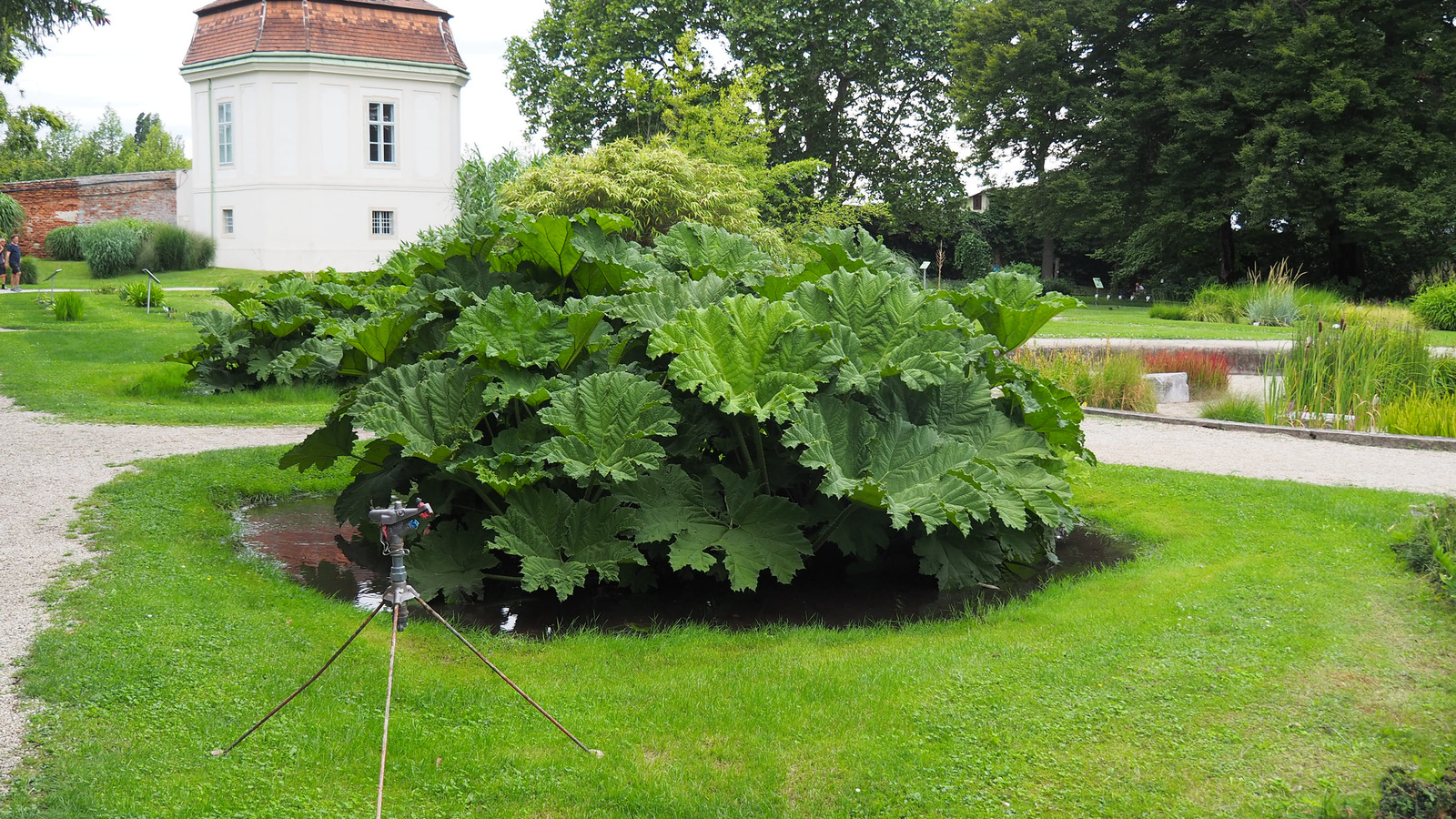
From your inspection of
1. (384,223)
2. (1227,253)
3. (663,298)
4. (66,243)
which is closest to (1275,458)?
(663,298)

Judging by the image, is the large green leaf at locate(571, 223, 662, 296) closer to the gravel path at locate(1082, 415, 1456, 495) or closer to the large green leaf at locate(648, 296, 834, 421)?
the large green leaf at locate(648, 296, 834, 421)

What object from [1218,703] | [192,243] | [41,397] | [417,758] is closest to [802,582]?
[1218,703]

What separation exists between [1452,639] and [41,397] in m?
11.6

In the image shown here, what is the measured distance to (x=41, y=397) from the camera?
35.2 feet

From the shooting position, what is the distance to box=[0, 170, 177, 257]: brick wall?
112ft

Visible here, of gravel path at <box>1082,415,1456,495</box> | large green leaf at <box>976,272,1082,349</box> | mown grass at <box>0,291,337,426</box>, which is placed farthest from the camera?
mown grass at <box>0,291,337,426</box>

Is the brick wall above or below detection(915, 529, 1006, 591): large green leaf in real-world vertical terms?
above

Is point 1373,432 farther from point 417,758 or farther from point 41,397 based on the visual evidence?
point 41,397

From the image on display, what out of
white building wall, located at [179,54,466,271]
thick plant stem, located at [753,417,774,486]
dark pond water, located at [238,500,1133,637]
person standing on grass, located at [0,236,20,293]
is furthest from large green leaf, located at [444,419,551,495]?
white building wall, located at [179,54,466,271]

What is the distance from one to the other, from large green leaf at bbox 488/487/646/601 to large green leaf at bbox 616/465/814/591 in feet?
0.39

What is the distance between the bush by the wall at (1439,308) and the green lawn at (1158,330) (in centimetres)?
134

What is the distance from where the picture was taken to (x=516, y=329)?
17.2 feet

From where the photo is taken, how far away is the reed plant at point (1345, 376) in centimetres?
1027

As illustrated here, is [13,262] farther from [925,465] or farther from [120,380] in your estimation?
[925,465]
